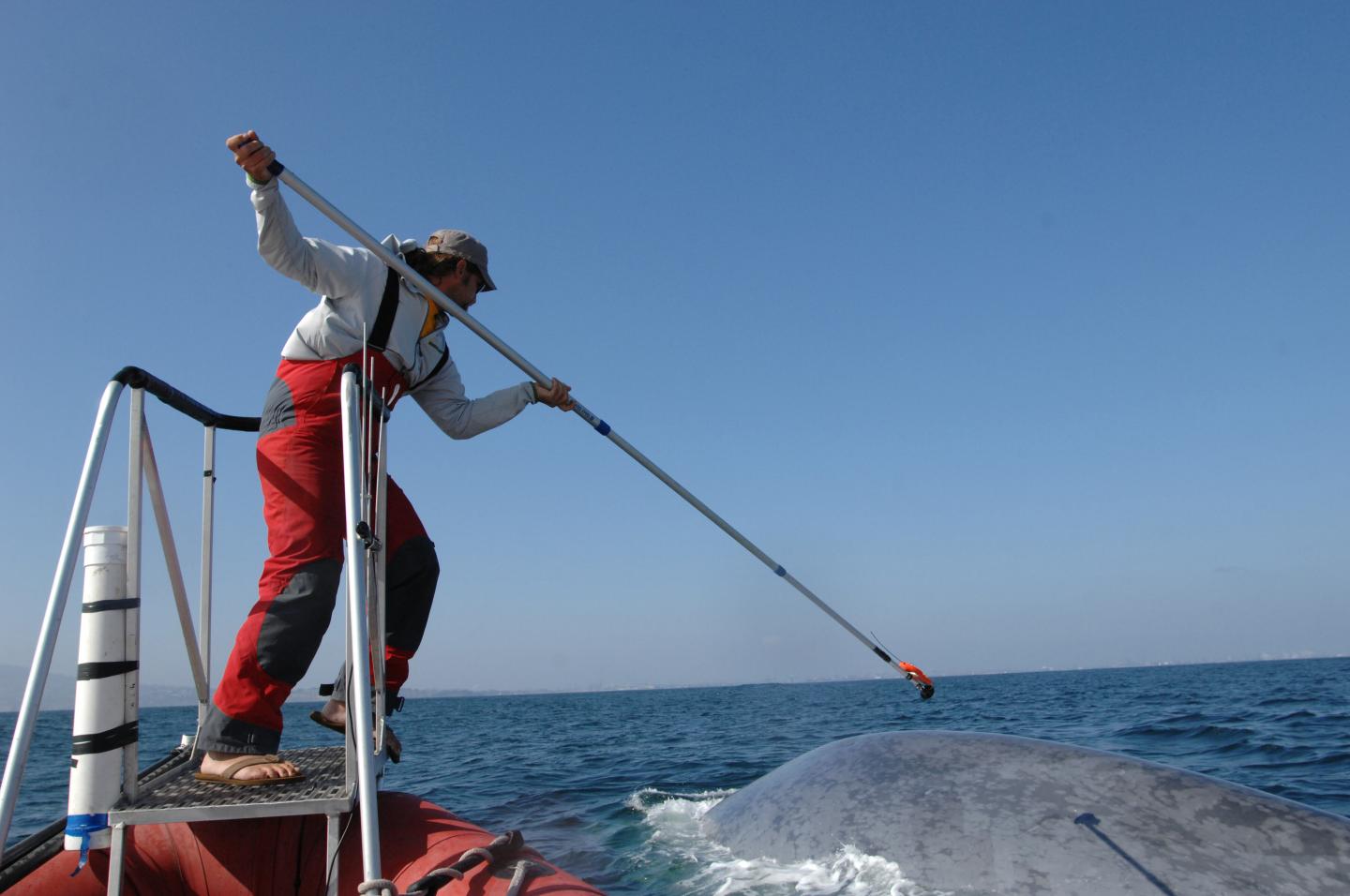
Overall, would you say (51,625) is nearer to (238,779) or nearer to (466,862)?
(238,779)

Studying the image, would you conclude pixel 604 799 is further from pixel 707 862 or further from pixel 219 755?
pixel 219 755

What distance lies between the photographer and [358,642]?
8.41 feet

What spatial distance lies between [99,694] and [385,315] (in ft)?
5.49

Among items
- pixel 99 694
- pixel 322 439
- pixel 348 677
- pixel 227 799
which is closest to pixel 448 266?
pixel 322 439

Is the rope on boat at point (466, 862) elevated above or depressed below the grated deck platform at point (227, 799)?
below

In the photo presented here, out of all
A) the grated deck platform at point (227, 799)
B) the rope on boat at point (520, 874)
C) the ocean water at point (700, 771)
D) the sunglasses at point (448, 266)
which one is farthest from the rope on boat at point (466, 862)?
the sunglasses at point (448, 266)

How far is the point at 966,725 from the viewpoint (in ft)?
59.5

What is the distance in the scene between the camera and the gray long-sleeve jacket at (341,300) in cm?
325

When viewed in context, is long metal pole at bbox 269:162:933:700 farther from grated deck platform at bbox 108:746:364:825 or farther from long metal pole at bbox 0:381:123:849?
grated deck platform at bbox 108:746:364:825

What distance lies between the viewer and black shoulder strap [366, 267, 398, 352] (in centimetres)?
360

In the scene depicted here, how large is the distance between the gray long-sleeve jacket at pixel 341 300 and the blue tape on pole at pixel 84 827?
1711 mm

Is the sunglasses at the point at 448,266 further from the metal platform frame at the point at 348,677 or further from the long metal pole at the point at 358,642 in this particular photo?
the long metal pole at the point at 358,642

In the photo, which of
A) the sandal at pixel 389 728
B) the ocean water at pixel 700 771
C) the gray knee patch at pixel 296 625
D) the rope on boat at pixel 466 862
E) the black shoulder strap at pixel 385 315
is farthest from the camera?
the ocean water at pixel 700 771

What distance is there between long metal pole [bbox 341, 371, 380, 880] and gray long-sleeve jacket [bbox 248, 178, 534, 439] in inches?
22.7
